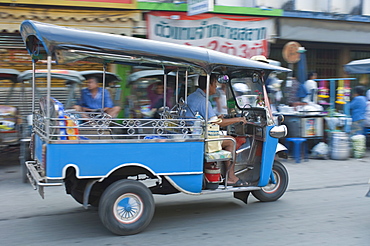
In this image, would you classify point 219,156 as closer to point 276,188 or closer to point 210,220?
point 210,220

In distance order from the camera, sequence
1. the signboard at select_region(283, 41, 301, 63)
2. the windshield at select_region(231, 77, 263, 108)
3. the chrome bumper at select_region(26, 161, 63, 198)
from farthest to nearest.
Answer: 1. the signboard at select_region(283, 41, 301, 63)
2. the windshield at select_region(231, 77, 263, 108)
3. the chrome bumper at select_region(26, 161, 63, 198)

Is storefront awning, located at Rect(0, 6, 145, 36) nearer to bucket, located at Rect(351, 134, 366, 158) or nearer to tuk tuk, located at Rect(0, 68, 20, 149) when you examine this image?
tuk tuk, located at Rect(0, 68, 20, 149)

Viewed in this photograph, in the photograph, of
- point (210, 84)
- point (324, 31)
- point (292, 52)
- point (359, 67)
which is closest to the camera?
point (210, 84)

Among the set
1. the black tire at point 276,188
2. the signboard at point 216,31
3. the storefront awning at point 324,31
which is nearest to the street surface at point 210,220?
the black tire at point 276,188

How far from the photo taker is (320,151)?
9.63m

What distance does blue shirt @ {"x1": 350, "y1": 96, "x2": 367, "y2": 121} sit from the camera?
10.2 metres

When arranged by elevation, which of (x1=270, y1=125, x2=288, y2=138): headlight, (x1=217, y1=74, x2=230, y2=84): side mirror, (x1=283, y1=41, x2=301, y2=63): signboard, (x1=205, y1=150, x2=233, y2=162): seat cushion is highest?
(x1=283, y1=41, x2=301, y2=63): signboard

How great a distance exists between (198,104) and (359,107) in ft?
21.6

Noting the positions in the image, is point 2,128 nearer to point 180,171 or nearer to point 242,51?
point 180,171

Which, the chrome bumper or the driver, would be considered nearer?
the chrome bumper

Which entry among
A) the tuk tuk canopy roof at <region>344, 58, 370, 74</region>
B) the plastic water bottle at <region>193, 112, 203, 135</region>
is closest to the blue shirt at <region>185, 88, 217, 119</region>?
the plastic water bottle at <region>193, 112, 203, 135</region>

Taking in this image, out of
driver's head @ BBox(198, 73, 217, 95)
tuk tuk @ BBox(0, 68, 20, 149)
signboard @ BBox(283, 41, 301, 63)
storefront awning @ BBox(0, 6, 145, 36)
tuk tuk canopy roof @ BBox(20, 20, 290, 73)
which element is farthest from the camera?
signboard @ BBox(283, 41, 301, 63)

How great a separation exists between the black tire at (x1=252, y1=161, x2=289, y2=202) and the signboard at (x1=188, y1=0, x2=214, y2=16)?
5.32 metres

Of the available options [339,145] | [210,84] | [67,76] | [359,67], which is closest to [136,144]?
[210,84]
